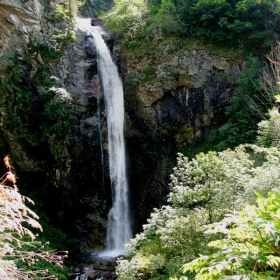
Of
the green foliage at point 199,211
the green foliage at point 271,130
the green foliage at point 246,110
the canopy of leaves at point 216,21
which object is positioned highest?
the canopy of leaves at point 216,21

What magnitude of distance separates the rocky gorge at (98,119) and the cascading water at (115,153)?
0.29 m

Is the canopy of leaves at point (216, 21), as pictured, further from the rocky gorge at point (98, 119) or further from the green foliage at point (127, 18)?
the rocky gorge at point (98, 119)

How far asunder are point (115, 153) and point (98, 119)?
1952 mm

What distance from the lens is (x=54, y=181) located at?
12742 mm

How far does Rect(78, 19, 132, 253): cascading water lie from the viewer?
12.6m

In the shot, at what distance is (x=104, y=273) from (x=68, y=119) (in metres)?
7.11

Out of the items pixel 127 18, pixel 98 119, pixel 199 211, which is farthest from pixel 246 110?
pixel 127 18

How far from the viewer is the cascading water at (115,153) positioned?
41.3 ft

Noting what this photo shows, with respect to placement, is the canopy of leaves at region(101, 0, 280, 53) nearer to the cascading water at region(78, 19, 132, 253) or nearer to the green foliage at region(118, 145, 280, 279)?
the cascading water at region(78, 19, 132, 253)

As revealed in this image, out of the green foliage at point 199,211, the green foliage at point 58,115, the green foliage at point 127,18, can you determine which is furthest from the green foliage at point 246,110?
the green foliage at point 58,115

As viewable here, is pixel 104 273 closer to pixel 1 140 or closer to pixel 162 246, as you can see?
pixel 162 246

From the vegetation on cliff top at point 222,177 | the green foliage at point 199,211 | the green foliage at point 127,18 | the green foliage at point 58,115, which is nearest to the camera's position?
the vegetation on cliff top at point 222,177

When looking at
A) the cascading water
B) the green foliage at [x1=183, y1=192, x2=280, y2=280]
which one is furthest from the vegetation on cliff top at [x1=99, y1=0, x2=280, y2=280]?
the cascading water

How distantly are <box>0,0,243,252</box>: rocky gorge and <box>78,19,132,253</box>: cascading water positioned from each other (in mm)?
290
